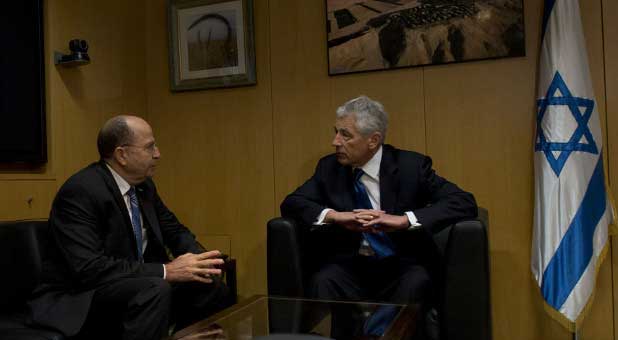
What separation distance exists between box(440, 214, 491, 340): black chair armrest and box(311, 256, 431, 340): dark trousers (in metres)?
0.13

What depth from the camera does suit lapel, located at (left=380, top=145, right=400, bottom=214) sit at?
8.29 ft

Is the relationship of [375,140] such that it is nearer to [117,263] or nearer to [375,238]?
[375,238]

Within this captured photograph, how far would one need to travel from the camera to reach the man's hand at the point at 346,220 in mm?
2348

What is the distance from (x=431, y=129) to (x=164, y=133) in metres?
1.91

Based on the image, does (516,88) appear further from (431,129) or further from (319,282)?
(319,282)

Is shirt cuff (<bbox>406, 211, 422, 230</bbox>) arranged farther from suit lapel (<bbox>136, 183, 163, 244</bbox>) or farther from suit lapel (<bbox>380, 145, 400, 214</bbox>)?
suit lapel (<bbox>136, 183, 163, 244</bbox>)

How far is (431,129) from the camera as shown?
310 centimetres

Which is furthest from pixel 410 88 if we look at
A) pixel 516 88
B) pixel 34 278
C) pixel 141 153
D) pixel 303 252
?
pixel 34 278

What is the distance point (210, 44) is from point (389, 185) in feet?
5.86

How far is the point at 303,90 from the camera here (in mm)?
3371

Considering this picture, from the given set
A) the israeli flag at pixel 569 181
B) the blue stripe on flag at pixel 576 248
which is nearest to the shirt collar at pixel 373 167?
the israeli flag at pixel 569 181

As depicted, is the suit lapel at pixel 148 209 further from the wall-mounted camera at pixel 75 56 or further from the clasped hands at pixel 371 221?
the wall-mounted camera at pixel 75 56

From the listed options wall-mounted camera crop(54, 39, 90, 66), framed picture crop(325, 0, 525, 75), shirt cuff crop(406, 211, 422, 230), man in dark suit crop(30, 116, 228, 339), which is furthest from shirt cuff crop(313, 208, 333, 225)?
wall-mounted camera crop(54, 39, 90, 66)

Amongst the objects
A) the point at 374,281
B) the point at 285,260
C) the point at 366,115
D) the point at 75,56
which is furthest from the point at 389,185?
the point at 75,56
